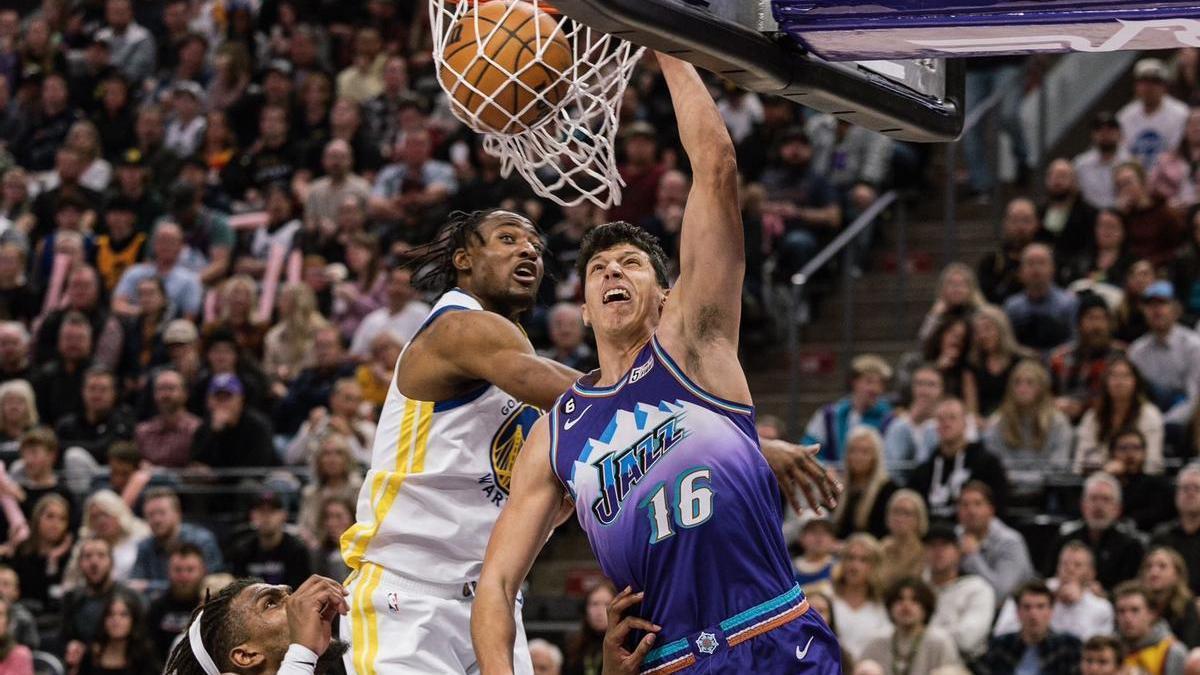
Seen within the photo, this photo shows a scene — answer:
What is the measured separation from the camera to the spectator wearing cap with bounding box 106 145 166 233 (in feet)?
51.1

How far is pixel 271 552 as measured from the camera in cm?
1075

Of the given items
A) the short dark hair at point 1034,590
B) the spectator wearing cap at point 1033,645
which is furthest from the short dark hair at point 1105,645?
the short dark hair at point 1034,590

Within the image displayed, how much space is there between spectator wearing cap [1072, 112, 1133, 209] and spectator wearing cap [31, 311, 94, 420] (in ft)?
22.0

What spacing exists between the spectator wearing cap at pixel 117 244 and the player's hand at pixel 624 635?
10897mm

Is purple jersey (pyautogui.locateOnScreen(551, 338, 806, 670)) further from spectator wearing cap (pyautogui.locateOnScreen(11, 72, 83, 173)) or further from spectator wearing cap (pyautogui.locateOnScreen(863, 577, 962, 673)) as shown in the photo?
spectator wearing cap (pyautogui.locateOnScreen(11, 72, 83, 173))

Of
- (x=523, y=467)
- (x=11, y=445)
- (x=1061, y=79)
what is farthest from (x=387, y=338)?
(x=523, y=467)

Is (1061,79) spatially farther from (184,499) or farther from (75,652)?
(75,652)

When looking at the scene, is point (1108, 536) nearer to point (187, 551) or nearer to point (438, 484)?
point (187, 551)

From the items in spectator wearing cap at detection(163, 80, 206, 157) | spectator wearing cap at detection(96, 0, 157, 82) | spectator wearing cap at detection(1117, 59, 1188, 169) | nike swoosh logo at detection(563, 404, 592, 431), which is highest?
spectator wearing cap at detection(96, 0, 157, 82)

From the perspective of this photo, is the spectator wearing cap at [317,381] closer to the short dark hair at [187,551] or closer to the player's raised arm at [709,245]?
the short dark hair at [187,551]

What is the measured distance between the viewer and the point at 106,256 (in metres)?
15.2

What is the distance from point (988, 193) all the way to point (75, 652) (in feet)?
23.8

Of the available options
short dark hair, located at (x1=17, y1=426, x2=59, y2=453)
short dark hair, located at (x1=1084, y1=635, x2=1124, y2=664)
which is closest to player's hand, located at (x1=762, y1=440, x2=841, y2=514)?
short dark hair, located at (x1=1084, y1=635, x2=1124, y2=664)

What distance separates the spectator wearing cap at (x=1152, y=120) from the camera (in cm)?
1287
